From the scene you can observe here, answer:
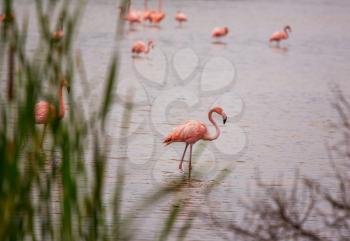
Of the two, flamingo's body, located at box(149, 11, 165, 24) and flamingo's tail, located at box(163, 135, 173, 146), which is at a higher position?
flamingo's body, located at box(149, 11, 165, 24)

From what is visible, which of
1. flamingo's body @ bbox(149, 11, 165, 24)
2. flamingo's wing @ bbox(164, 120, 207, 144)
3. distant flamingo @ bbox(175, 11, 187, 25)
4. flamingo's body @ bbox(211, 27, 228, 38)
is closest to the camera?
flamingo's wing @ bbox(164, 120, 207, 144)

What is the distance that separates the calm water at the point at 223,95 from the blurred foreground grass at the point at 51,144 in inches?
6.8

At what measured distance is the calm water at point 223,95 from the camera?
7707mm

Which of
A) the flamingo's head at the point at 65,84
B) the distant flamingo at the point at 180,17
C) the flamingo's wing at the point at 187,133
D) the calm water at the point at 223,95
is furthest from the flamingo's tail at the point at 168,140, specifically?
the distant flamingo at the point at 180,17

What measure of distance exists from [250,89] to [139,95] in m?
1.74

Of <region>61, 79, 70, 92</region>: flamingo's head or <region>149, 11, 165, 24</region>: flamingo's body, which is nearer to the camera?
<region>61, 79, 70, 92</region>: flamingo's head

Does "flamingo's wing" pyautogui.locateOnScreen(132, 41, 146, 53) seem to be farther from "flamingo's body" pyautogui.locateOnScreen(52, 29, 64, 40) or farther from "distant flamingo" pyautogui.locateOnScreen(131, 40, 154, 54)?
"flamingo's body" pyautogui.locateOnScreen(52, 29, 64, 40)

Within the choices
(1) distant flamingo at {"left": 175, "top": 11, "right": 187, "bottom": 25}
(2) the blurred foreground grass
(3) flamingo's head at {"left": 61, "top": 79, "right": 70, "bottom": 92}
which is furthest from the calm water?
(1) distant flamingo at {"left": 175, "top": 11, "right": 187, "bottom": 25}

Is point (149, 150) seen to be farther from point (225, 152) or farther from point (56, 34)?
point (56, 34)

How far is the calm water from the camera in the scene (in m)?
7.71

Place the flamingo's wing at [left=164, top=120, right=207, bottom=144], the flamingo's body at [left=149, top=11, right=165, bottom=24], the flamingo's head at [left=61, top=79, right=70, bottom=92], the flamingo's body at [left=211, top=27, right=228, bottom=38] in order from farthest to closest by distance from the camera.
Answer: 1. the flamingo's body at [left=149, top=11, right=165, bottom=24]
2. the flamingo's body at [left=211, top=27, right=228, bottom=38]
3. the flamingo's wing at [left=164, top=120, right=207, bottom=144]
4. the flamingo's head at [left=61, top=79, right=70, bottom=92]

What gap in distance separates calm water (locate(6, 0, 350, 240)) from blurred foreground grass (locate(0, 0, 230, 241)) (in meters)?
0.17

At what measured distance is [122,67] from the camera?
15.2 metres

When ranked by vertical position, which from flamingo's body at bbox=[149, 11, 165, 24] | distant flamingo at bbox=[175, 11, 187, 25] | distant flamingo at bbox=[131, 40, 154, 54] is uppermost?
flamingo's body at bbox=[149, 11, 165, 24]
